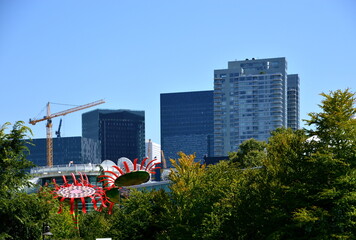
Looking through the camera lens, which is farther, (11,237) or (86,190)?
(86,190)

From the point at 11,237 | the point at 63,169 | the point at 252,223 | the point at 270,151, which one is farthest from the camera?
the point at 63,169

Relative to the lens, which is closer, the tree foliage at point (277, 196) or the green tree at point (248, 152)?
the tree foliage at point (277, 196)

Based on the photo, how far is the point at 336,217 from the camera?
157ft

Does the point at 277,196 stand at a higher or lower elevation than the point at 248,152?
lower

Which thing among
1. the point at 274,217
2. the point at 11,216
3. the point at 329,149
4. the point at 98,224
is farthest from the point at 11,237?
the point at 98,224

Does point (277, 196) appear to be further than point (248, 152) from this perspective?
No

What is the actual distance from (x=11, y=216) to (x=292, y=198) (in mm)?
19529

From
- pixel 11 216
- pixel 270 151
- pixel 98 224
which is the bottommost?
pixel 98 224

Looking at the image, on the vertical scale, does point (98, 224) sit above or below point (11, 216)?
below

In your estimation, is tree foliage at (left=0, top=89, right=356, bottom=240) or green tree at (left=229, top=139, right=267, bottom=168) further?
green tree at (left=229, top=139, right=267, bottom=168)

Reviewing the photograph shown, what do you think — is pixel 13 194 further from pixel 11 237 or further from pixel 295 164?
pixel 295 164

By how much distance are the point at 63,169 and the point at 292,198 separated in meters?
104

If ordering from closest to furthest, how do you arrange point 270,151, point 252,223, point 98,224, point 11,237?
point 11,237, point 252,223, point 270,151, point 98,224

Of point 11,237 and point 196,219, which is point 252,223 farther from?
point 11,237
